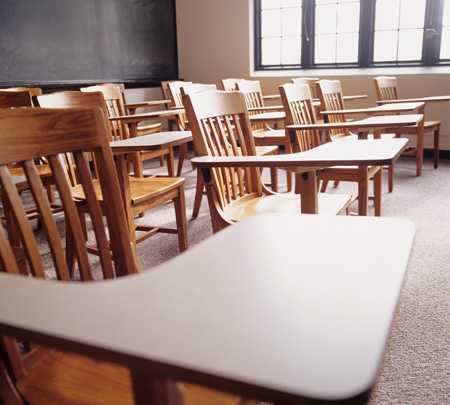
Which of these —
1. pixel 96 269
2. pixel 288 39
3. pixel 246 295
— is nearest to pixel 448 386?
pixel 246 295

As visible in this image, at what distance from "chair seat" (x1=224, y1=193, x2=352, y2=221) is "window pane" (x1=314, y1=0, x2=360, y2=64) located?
4.26 m

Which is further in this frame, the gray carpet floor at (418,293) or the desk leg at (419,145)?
the desk leg at (419,145)

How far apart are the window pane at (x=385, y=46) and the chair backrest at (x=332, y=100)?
2318 millimetres

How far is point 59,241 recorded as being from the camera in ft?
2.83

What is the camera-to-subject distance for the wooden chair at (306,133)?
2.38 m

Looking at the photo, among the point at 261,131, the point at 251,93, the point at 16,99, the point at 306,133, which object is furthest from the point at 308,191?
the point at 251,93

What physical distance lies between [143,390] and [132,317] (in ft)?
0.21

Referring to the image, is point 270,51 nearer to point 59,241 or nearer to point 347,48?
point 347,48

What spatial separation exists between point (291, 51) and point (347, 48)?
700mm

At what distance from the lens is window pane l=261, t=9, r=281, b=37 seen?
236 inches

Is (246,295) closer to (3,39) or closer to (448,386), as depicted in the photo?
(448,386)

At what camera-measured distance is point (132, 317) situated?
0.43m

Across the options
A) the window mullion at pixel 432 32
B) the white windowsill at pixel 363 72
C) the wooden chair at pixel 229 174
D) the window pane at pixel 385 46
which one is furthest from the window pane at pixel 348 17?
the wooden chair at pixel 229 174

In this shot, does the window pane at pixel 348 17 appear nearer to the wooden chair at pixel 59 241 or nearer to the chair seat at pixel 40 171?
the chair seat at pixel 40 171
